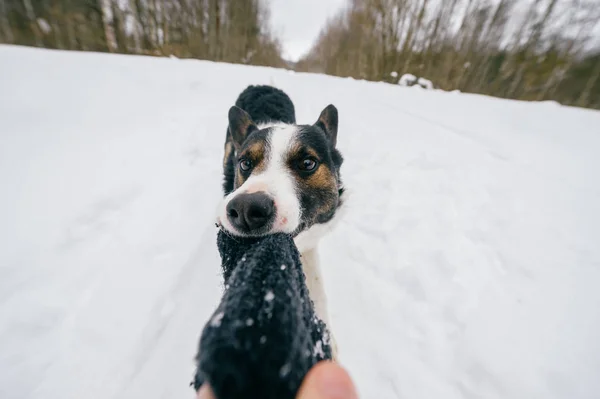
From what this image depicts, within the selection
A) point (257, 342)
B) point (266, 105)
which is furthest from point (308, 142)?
point (266, 105)

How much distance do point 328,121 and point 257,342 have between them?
2529 millimetres

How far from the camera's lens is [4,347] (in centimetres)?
139

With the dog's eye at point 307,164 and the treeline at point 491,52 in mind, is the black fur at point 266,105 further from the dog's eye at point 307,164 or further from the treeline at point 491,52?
the treeline at point 491,52

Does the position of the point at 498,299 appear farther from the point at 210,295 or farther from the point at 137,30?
the point at 137,30

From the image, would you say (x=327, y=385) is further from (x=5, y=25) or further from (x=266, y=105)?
(x=5, y=25)

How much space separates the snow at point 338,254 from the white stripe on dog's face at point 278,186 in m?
0.83

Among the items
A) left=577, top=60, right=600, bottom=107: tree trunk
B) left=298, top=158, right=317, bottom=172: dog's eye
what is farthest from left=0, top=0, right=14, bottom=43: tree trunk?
left=577, top=60, right=600, bottom=107: tree trunk

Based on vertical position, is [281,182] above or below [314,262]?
above

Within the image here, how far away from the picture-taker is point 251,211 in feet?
4.10

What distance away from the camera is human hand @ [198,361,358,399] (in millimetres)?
509

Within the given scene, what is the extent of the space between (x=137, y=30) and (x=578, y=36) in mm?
23410

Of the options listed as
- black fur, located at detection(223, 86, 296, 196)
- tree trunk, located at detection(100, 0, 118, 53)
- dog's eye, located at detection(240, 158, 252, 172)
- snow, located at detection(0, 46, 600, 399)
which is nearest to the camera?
snow, located at detection(0, 46, 600, 399)

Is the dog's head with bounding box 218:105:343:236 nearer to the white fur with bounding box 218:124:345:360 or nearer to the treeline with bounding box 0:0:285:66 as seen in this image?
the white fur with bounding box 218:124:345:360

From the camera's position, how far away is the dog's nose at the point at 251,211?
1.25 meters
